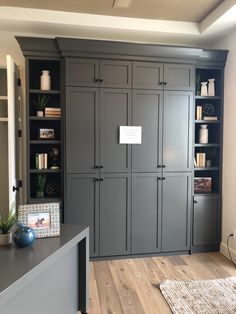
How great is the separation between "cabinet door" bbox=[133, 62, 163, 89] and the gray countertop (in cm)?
197

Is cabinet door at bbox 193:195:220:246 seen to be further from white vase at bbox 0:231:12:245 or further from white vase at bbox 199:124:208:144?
white vase at bbox 0:231:12:245

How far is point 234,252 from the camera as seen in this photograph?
3271 millimetres

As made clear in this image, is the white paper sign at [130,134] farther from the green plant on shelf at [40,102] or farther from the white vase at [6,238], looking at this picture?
the white vase at [6,238]

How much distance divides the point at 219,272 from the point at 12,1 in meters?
3.51

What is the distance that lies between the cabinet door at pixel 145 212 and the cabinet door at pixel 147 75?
3.37 ft

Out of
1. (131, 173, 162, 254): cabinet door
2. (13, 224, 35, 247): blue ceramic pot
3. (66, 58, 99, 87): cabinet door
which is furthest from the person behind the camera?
(131, 173, 162, 254): cabinet door

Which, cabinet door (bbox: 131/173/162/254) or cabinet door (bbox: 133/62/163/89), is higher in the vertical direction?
cabinet door (bbox: 133/62/163/89)

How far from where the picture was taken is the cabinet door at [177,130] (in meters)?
3.33

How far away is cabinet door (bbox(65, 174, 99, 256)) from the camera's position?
3.17 meters

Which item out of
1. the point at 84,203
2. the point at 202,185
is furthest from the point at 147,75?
the point at 84,203

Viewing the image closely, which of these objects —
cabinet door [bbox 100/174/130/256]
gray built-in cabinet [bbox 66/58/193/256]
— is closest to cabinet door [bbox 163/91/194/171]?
gray built-in cabinet [bbox 66/58/193/256]

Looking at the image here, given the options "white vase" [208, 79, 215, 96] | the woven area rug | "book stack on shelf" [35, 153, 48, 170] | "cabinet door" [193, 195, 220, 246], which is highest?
"white vase" [208, 79, 215, 96]

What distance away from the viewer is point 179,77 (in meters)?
3.34

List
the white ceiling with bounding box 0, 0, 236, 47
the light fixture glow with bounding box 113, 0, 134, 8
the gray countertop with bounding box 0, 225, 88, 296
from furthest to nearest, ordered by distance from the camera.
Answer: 1. the white ceiling with bounding box 0, 0, 236, 47
2. the light fixture glow with bounding box 113, 0, 134, 8
3. the gray countertop with bounding box 0, 225, 88, 296
